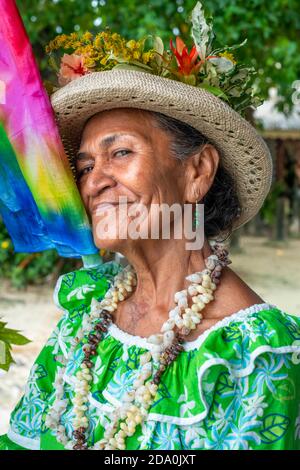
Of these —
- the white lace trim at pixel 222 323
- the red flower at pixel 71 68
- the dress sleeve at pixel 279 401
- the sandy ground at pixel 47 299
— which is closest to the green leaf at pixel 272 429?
the dress sleeve at pixel 279 401

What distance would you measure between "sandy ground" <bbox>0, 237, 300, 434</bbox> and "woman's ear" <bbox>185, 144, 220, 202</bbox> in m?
1.25

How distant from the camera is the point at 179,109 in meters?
1.88

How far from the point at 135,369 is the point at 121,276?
44 cm

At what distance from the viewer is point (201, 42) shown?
6.47 ft

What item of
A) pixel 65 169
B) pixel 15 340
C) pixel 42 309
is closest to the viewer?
pixel 15 340

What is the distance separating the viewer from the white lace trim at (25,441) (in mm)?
2094

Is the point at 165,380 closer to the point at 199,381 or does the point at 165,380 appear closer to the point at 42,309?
the point at 199,381

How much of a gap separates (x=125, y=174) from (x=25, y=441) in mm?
967

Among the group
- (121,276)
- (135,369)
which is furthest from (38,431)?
(121,276)

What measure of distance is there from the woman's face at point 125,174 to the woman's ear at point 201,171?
3 centimetres

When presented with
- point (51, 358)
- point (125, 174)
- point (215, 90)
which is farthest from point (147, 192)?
point (51, 358)

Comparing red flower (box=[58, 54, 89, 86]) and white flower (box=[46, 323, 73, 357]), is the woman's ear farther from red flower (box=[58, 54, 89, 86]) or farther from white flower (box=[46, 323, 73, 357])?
white flower (box=[46, 323, 73, 357])

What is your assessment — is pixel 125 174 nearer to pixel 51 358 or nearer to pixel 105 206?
pixel 105 206

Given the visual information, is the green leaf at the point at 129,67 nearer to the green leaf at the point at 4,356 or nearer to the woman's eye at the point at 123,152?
the woman's eye at the point at 123,152
